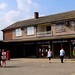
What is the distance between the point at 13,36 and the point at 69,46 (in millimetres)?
15921

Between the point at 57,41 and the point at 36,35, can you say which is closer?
the point at 57,41

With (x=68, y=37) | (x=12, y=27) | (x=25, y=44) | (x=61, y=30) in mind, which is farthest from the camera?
(x=12, y=27)

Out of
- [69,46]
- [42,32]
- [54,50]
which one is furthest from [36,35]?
[69,46]

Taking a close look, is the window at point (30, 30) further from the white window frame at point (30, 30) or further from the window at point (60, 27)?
the window at point (60, 27)

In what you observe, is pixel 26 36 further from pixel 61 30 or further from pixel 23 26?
pixel 61 30

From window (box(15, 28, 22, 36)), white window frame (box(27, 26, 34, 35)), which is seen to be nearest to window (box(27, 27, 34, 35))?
white window frame (box(27, 26, 34, 35))

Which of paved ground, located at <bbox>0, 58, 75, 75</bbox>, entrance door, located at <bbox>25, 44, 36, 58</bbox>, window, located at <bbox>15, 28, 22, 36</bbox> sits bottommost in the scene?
paved ground, located at <bbox>0, 58, 75, 75</bbox>

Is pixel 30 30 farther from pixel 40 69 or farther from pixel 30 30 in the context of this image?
pixel 40 69

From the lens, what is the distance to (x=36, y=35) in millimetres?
49469

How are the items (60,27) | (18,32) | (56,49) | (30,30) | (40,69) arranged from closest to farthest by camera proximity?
(40,69) → (60,27) → (56,49) → (30,30) → (18,32)

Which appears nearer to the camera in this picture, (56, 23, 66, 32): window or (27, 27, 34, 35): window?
(56, 23, 66, 32): window

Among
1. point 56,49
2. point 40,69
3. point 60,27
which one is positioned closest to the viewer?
point 40,69

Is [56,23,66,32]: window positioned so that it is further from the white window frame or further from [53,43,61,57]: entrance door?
the white window frame

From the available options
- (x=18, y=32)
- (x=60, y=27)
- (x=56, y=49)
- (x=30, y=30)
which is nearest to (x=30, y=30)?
(x=30, y=30)
